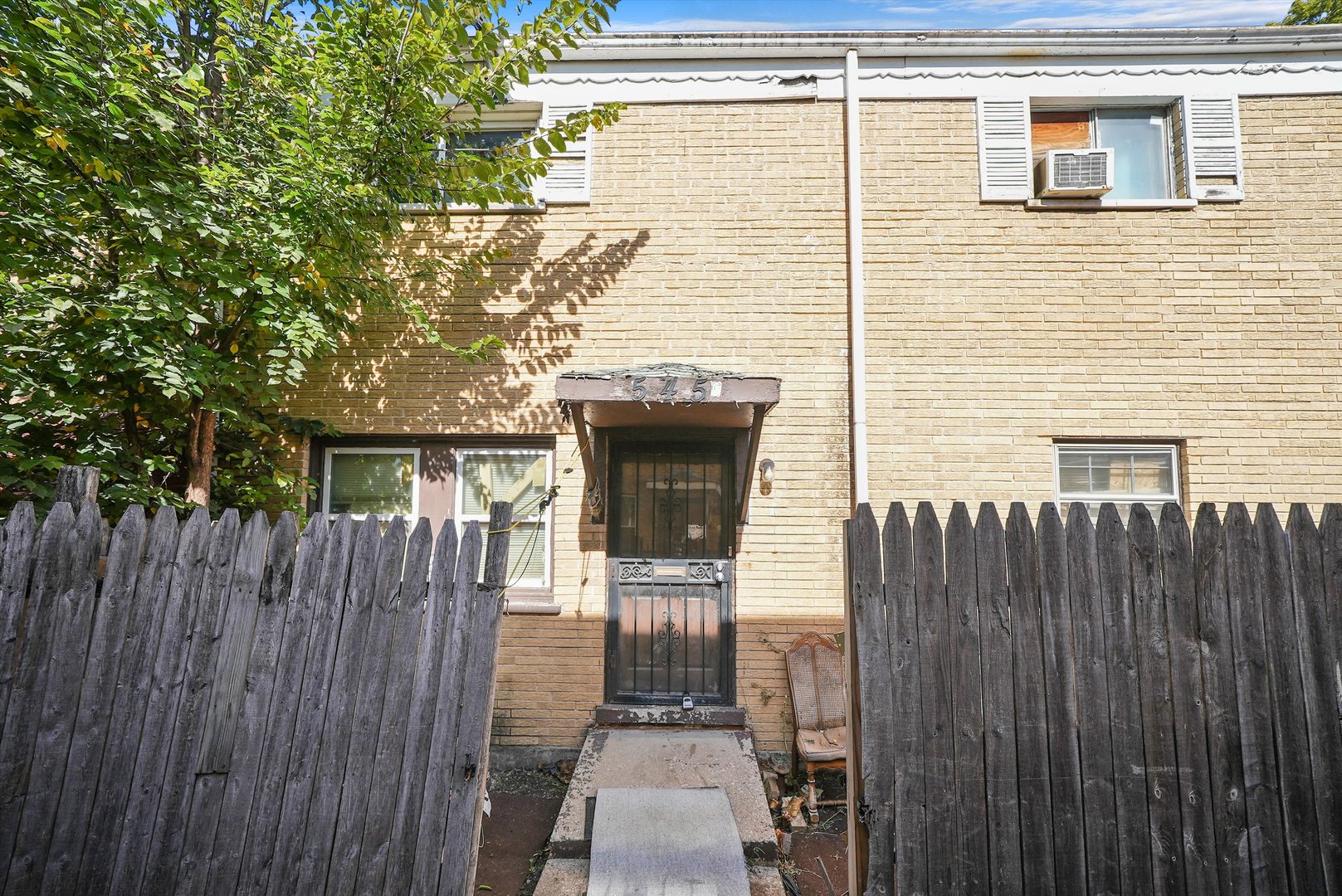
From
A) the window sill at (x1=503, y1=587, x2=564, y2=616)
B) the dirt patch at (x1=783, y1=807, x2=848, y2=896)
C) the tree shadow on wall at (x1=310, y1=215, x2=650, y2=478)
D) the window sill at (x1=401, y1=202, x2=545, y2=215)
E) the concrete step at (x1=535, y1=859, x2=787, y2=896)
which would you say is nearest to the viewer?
the concrete step at (x1=535, y1=859, x2=787, y2=896)

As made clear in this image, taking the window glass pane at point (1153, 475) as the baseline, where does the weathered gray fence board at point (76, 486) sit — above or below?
below

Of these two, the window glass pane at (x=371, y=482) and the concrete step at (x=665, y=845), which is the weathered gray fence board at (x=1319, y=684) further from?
the window glass pane at (x=371, y=482)

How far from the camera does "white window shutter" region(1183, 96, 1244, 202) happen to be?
19.7 ft

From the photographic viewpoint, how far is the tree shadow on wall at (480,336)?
19.6 ft

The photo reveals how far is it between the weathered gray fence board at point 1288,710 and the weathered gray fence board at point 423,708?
10.6 ft

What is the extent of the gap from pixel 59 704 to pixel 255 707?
83 centimetres

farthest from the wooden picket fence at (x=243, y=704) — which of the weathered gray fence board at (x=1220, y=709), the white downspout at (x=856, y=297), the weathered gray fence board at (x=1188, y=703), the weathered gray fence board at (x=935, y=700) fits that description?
the white downspout at (x=856, y=297)

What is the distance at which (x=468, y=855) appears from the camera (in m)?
2.59

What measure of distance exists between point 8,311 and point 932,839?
5.46 m

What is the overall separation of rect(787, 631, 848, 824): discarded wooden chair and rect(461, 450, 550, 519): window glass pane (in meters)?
2.74

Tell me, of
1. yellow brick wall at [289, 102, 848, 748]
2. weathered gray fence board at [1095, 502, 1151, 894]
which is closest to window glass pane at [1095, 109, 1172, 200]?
yellow brick wall at [289, 102, 848, 748]

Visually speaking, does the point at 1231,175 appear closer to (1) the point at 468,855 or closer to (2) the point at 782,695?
(2) the point at 782,695

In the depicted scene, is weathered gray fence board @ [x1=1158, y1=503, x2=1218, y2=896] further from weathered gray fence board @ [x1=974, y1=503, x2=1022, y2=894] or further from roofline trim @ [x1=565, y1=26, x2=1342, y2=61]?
roofline trim @ [x1=565, y1=26, x2=1342, y2=61]

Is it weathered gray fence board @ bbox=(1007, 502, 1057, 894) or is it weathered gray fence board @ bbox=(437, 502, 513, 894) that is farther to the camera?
weathered gray fence board @ bbox=(437, 502, 513, 894)
